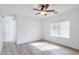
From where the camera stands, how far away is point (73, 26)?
305 cm

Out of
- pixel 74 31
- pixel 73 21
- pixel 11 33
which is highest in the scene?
pixel 73 21

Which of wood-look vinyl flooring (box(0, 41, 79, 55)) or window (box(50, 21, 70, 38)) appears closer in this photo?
wood-look vinyl flooring (box(0, 41, 79, 55))

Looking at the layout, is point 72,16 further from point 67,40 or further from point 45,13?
point 45,13

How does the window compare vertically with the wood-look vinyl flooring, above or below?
above

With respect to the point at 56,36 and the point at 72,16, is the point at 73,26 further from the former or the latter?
the point at 56,36

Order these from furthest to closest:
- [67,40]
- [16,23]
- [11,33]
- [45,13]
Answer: [16,23] → [11,33] → [67,40] → [45,13]

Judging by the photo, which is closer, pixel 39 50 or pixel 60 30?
pixel 39 50

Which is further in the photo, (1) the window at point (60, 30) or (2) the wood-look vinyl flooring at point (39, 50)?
(1) the window at point (60, 30)

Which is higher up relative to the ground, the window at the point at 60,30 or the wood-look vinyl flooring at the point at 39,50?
Result: the window at the point at 60,30
